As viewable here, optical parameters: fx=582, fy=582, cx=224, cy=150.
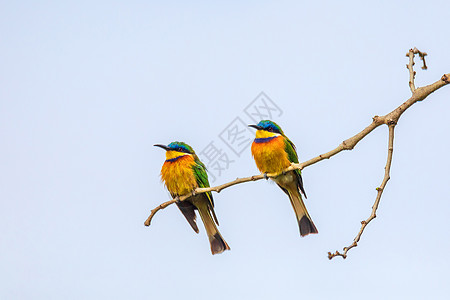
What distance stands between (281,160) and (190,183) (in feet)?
3.77

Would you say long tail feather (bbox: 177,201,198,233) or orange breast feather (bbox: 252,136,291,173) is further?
long tail feather (bbox: 177,201,198,233)

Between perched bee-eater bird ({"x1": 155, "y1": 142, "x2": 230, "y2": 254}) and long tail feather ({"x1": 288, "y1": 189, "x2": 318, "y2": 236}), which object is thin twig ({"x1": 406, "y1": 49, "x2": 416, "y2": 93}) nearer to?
long tail feather ({"x1": 288, "y1": 189, "x2": 318, "y2": 236})

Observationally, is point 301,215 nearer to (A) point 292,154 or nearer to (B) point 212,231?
(A) point 292,154

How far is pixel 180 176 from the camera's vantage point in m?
6.48

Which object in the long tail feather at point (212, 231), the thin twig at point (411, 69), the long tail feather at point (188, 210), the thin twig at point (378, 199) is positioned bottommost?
the thin twig at point (378, 199)

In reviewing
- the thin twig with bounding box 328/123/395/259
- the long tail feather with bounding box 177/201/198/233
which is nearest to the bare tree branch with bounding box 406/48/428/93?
the thin twig with bounding box 328/123/395/259

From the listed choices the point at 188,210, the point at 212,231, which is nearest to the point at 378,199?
the point at 212,231

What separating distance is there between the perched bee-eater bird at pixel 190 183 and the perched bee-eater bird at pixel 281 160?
0.83 metres

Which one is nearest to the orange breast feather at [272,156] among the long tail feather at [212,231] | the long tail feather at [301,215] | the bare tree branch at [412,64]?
the long tail feather at [301,215]

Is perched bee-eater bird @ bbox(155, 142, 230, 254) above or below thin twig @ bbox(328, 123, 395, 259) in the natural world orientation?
above

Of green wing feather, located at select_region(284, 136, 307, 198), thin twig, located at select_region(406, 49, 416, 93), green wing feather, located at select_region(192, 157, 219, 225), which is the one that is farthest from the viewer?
green wing feather, located at select_region(192, 157, 219, 225)

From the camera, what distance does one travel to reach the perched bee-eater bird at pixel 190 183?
6480mm

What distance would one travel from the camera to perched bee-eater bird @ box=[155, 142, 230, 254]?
21.3 feet

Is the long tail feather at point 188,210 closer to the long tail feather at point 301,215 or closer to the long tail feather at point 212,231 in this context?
the long tail feather at point 212,231
